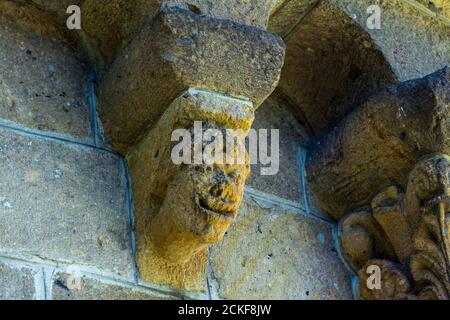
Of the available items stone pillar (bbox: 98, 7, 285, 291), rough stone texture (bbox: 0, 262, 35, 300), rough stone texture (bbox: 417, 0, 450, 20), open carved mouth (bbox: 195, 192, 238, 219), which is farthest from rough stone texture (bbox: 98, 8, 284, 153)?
rough stone texture (bbox: 417, 0, 450, 20)

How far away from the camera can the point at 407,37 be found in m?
3.37

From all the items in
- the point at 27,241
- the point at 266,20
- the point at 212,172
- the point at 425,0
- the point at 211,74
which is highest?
the point at 425,0

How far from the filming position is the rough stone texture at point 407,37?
327 cm

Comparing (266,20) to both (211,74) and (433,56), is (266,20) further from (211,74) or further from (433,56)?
(433,56)

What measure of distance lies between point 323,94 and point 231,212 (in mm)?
841

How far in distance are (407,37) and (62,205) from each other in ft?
4.11

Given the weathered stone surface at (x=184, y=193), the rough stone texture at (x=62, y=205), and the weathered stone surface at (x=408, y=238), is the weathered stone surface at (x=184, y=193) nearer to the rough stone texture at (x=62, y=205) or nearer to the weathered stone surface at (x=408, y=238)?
the rough stone texture at (x=62, y=205)

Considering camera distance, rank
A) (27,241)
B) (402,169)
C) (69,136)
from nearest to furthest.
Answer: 1. (27,241)
2. (69,136)
3. (402,169)

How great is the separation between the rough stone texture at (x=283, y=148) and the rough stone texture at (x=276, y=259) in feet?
0.22

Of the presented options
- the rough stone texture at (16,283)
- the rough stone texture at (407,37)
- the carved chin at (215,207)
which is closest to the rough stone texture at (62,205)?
the rough stone texture at (16,283)

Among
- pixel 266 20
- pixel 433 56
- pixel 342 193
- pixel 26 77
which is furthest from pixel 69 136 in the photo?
pixel 433 56

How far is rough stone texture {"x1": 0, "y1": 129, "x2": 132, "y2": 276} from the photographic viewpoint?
266 cm

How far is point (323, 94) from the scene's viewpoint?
341 centimetres

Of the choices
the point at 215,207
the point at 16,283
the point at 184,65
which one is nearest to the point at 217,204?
the point at 215,207
